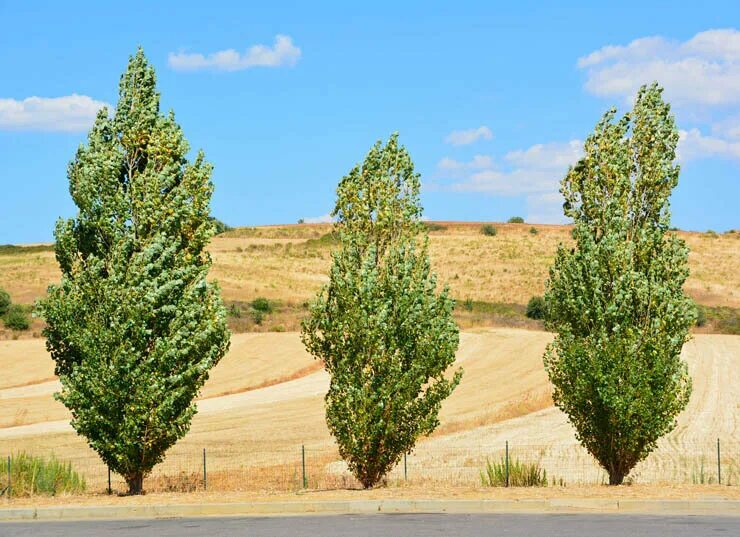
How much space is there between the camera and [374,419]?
79.5 ft

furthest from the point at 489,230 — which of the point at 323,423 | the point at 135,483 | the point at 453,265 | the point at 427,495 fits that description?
the point at 427,495

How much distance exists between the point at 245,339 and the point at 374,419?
47.4m

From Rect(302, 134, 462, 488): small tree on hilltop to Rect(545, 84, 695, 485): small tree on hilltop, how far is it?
308 cm

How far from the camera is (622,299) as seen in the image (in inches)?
973

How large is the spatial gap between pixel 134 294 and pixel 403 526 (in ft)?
29.2

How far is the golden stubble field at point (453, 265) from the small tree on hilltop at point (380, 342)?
59.6 m

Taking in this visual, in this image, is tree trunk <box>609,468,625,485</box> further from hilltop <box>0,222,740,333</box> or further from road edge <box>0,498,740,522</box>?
hilltop <box>0,222,740,333</box>

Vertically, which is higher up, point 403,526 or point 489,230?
point 489,230

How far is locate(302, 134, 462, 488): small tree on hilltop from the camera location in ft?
79.4

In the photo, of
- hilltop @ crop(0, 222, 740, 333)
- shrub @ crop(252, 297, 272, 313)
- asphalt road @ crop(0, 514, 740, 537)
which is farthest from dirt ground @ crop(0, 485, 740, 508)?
shrub @ crop(252, 297, 272, 313)

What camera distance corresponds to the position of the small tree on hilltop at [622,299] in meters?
24.3

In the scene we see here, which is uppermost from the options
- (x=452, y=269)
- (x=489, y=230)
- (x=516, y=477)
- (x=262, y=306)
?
(x=489, y=230)

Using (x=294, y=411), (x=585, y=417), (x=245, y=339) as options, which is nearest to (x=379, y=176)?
(x=585, y=417)

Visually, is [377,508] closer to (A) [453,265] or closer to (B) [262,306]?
(B) [262,306]
